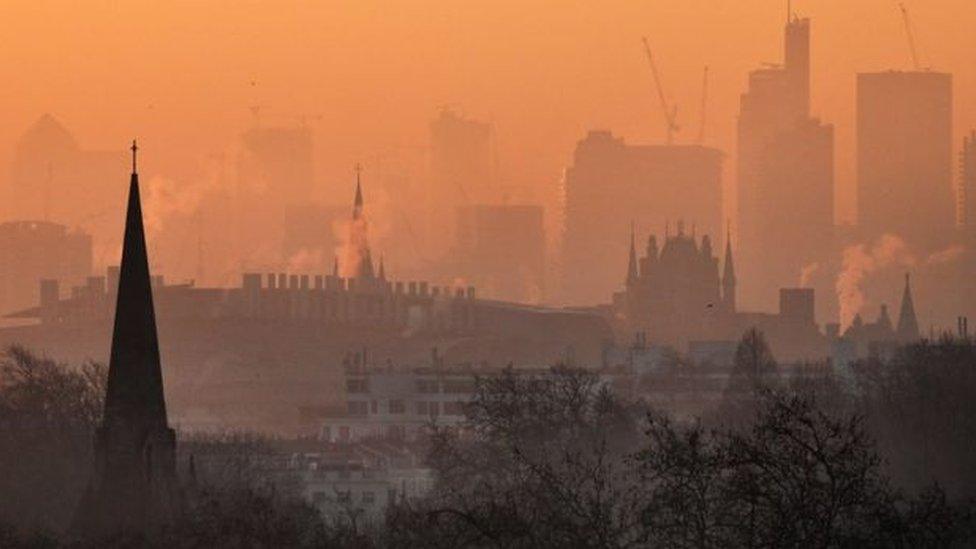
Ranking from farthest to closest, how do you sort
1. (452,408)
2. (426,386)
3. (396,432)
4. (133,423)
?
(426,386)
(452,408)
(396,432)
(133,423)

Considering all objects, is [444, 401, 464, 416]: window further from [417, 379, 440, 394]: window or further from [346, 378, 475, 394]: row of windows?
[417, 379, 440, 394]: window

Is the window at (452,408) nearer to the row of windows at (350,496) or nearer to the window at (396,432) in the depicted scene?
the window at (396,432)

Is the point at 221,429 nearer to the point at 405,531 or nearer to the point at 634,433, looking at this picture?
the point at 634,433

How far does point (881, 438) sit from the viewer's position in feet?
384

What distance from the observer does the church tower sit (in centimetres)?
8944

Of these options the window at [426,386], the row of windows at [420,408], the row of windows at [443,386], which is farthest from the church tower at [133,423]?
the window at [426,386]

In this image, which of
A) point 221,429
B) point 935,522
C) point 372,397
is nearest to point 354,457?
point 221,429

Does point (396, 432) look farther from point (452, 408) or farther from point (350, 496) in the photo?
point (350, 496)

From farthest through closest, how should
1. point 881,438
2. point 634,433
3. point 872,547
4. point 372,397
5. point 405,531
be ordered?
point 372,397 → point 634,433 → point 881,438 → point 405,531 → point 872,547

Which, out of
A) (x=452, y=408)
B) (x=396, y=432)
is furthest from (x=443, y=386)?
(x=396, y=432)

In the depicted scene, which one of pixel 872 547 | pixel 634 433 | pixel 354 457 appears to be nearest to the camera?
pixel 872 547

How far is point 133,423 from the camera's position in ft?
296

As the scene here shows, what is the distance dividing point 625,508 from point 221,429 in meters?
100

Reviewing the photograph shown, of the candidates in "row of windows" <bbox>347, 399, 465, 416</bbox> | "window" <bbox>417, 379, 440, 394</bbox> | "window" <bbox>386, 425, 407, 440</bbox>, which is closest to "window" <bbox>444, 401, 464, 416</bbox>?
"row of windows" <bbox>347, 399, 465, 416</bbox>
